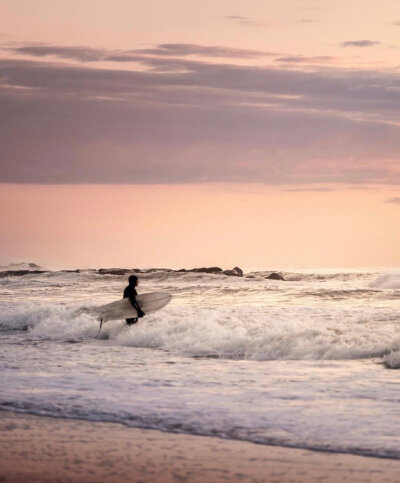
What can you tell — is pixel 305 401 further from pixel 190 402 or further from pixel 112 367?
pixel 112 367

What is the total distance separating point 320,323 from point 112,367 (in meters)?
8.61

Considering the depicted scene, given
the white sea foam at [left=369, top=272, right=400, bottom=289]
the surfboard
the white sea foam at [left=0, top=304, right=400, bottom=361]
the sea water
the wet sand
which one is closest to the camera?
the wet sand

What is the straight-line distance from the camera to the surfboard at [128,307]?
24.7m

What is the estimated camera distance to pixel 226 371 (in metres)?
15.9

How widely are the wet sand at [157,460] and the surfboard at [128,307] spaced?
47.9 feet

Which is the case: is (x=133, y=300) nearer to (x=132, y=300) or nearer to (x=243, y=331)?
(x=132, y=300)

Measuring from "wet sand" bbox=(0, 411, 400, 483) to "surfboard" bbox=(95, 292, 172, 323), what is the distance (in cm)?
1461

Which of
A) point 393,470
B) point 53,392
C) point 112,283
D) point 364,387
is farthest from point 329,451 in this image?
point 112,283

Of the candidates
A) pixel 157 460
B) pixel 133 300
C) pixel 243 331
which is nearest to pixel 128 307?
pixel 133 300

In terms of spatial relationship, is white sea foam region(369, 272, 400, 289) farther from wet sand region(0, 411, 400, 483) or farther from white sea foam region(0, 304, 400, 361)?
wet sand region(0, 411, 400, 483)

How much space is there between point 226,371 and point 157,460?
24.5ft

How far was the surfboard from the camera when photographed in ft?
80.9

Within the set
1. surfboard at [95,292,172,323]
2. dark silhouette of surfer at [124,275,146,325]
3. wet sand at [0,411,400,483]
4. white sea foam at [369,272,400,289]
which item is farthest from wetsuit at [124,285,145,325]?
white sea foam at [369,272,400,289]

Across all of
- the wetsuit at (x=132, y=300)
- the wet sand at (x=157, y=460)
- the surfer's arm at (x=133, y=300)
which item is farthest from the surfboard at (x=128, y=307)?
the wet sand at (x=157, y=460)
